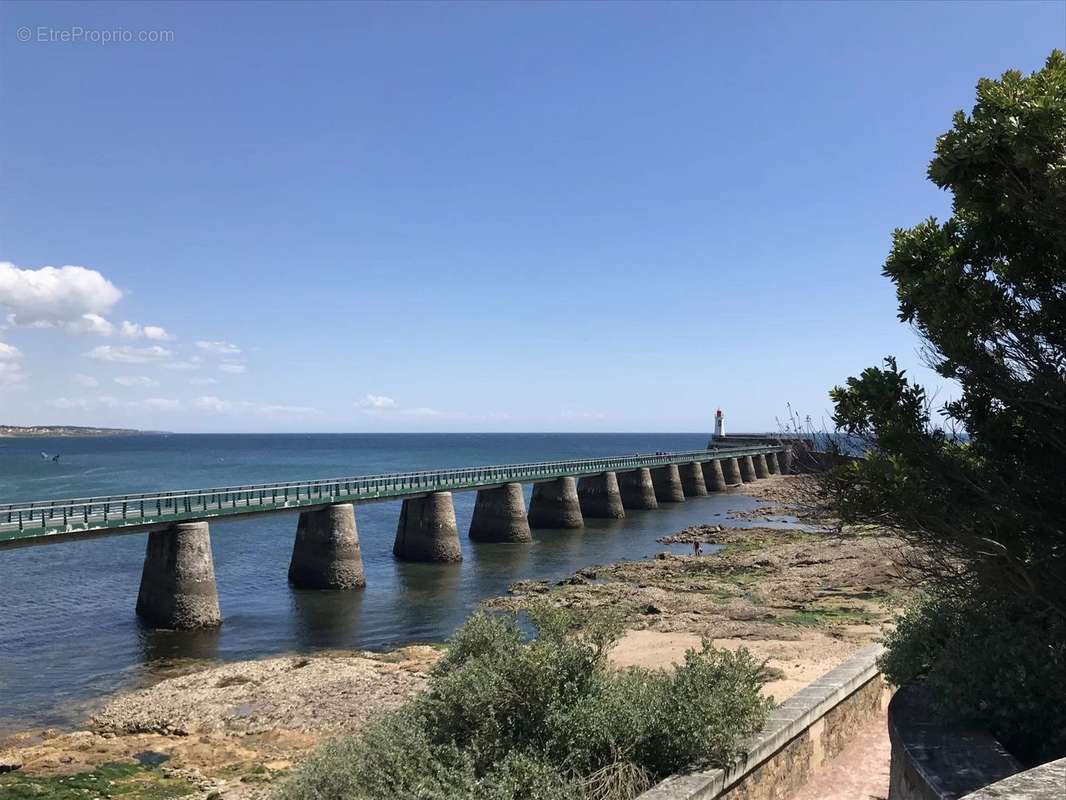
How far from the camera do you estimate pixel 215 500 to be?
36656 mm

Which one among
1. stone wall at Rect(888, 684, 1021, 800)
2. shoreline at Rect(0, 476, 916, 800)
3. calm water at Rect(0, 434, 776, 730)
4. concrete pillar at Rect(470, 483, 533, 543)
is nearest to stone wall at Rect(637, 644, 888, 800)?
stone wall at Rect(888, 684, 1021, 800)

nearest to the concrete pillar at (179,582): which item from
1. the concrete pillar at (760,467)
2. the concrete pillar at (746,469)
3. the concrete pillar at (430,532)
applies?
the concrete pillar at (430,532)

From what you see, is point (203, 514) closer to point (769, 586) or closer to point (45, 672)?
point (45, 672)

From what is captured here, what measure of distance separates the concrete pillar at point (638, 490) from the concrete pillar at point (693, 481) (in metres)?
11.6

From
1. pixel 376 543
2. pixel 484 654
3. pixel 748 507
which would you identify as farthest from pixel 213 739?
pixel 748 507

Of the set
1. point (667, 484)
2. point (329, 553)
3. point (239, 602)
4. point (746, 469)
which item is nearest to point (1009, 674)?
point (329, 553)

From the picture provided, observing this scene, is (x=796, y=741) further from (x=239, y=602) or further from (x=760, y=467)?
(x=760, y=467)

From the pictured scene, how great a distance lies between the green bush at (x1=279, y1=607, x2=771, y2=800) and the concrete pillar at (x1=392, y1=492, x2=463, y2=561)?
96.3 feet

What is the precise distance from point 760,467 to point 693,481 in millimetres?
23722

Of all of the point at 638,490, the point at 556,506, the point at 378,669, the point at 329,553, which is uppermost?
the point at 638,490

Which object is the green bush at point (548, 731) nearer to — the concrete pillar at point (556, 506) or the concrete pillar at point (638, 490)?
the concrete pillar at point (556, 506)

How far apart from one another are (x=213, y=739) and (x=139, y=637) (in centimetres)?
1170

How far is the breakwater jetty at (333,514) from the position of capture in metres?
26.0

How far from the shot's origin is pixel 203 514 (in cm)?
2798
